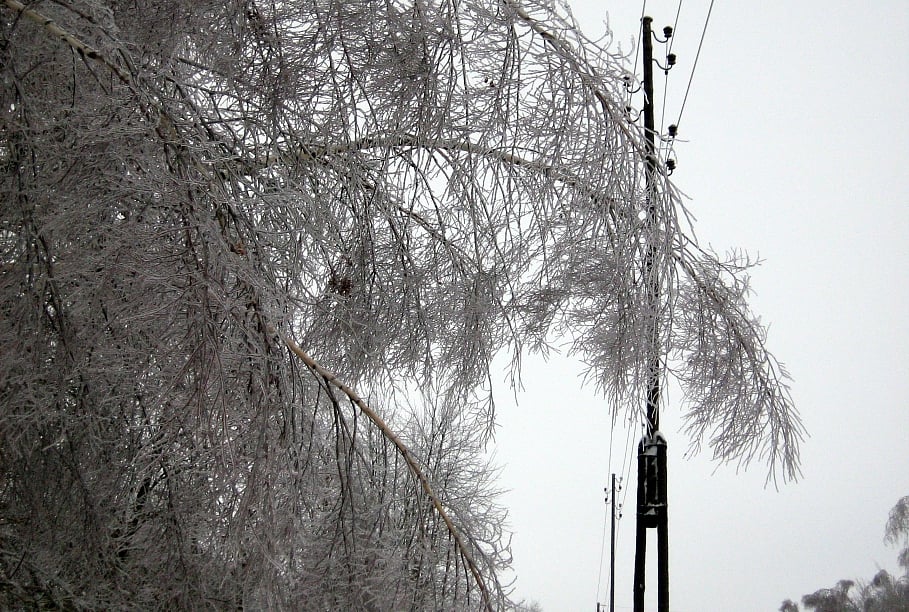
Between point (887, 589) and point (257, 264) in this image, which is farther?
point (887, 589)

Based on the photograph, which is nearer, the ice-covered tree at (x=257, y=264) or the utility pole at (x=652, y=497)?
the ice-covered tree at (x=257, y=264)

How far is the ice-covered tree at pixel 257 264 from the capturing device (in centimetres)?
154

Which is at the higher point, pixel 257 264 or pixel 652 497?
pixel 652 497

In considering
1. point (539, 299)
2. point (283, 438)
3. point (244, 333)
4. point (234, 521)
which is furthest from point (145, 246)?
point (539, 299)

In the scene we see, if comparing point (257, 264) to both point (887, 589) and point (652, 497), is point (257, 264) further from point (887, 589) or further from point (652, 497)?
point (887, 589)

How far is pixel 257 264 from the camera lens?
156 cm

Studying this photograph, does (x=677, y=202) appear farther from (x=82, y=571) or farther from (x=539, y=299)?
(x=82, y=571)

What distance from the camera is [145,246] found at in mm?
1576

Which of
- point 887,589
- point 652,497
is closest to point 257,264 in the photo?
point 652,497

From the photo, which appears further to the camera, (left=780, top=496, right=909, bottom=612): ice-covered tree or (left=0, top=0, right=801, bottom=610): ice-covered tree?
(left=780, top=496, right=909, bottom=612): ice-covered tree

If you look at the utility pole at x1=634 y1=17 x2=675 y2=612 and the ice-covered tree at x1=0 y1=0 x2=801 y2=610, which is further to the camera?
the utility pole at x1=634 y1=17 x2=675 y2=612

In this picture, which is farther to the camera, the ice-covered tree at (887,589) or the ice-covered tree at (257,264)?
the ice-covered tree at (887,589)

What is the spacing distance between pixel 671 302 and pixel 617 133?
0.46 meters

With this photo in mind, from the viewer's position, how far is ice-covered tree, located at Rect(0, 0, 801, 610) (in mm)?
1545
